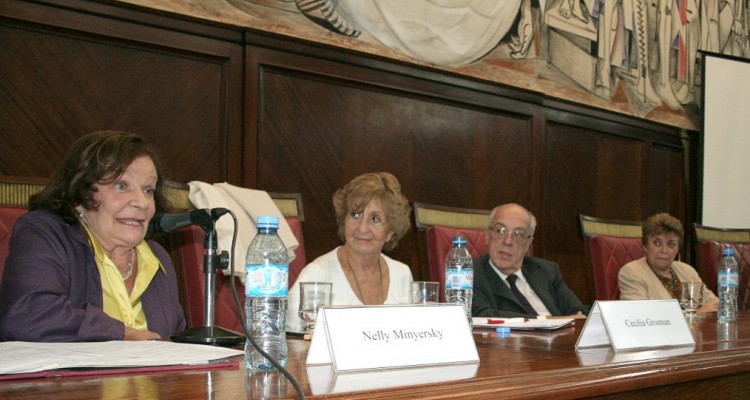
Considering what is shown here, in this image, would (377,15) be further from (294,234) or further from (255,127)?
(294,234)

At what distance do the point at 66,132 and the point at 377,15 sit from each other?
174 cm

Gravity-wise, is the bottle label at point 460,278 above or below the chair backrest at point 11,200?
below

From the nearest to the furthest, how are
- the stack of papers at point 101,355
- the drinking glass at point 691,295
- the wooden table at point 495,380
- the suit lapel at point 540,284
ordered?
1. the wooden table at point 495,380
2. the stack of papers at point 101,355
3. the drinking glass at point 691,295
4. the suit lapel at point 540,284

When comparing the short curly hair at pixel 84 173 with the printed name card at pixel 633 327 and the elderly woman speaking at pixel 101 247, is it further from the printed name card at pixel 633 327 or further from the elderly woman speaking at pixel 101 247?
the printed name card at pixel 633 327

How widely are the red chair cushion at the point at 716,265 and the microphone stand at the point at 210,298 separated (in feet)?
11.4

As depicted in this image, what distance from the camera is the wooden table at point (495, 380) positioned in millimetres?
1050

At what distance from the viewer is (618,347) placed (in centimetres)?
169

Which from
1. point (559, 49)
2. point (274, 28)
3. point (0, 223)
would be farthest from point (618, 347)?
point (559, 49)

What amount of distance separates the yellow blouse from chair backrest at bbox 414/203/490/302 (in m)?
1.32

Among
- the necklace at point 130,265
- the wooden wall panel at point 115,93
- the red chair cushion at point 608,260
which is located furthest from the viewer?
the red chair cushion at point 608,260

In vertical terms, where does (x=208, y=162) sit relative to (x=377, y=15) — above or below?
below

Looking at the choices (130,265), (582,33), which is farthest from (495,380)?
(582,33)

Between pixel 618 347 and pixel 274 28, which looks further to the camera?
pixel 274 28

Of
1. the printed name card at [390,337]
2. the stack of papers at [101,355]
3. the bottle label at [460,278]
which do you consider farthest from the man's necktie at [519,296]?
the stack of papers at [101,355]
